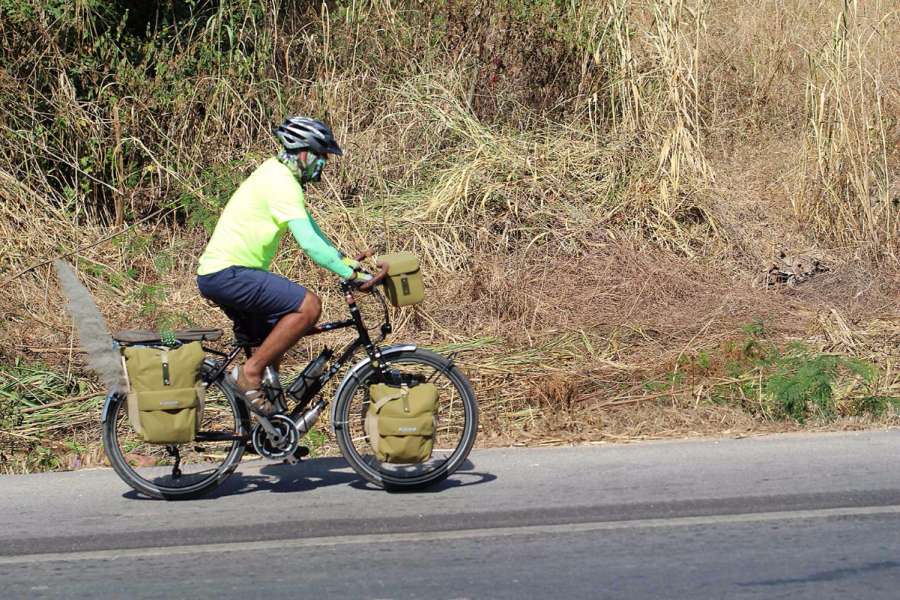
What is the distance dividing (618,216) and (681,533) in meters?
5.74

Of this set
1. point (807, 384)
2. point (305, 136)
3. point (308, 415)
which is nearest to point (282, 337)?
point (308, 415)

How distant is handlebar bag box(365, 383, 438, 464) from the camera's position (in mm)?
Answer: 6238

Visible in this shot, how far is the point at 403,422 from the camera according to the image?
6242 millimetres

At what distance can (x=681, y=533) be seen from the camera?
558cm

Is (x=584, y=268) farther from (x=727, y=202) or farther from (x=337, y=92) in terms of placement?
(x=337, y=92)

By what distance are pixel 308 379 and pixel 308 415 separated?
7.6 inches

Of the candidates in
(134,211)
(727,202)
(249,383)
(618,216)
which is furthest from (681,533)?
(134,211)

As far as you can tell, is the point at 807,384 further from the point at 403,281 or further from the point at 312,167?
the point at 312,167

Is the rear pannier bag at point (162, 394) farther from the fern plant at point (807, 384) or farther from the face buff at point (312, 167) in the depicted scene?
the fern plant at point (807, 384)

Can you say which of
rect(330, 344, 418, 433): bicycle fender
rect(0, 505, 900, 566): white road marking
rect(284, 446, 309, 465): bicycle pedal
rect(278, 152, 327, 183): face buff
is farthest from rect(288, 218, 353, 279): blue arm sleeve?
rect(0, 505, 900, 566): white road marking

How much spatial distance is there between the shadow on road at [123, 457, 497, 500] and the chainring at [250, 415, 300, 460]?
0.23 m

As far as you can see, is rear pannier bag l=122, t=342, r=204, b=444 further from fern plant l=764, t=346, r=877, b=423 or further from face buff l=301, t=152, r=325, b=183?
fern plant l=764, t=346, r=877, b=423

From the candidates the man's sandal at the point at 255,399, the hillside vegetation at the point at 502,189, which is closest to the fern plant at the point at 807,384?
the hillside vegetation at the point at 502,189

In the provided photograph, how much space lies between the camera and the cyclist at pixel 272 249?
20.0 ft
